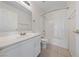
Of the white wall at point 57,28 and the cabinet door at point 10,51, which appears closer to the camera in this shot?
the cabinet door at point 10,51

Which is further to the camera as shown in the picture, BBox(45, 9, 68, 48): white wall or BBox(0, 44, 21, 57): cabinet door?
BBox(45, 9, 68, 48): white wall

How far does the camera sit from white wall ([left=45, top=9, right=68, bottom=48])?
644 centimetres

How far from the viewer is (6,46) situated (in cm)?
147

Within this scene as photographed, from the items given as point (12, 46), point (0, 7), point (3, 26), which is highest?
point (0, 7)

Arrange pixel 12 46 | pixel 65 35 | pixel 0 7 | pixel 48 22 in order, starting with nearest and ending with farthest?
pixel 12 46 < pixel 0 7 < pixel 65 35 < pixel 48 22

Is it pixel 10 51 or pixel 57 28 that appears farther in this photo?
pixel 57 28

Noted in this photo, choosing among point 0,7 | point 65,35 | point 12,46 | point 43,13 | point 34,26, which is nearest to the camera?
point 12,46

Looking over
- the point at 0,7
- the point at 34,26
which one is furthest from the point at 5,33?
the point at 34,26

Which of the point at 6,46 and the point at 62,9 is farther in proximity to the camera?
the point at 62,9

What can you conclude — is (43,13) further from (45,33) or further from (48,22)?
(45,33)

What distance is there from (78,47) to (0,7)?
1.98 meters

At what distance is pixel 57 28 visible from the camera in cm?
714

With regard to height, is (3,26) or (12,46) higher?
(3,26)

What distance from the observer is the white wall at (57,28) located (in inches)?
253
